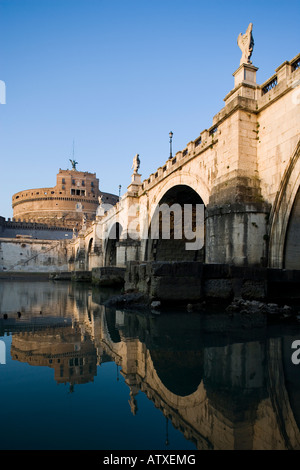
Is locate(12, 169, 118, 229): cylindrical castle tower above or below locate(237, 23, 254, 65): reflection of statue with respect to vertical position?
above

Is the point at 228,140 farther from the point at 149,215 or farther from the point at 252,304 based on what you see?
the point at 149,215

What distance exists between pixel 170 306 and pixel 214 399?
4.92 m

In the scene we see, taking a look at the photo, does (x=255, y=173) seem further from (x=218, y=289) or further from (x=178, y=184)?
(x=178, y=184)

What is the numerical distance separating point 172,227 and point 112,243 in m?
11.8

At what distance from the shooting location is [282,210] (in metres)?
8.32

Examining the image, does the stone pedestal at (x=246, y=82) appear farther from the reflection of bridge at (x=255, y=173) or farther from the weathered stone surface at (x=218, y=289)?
the weathered stone surface at (x=218, y=289)

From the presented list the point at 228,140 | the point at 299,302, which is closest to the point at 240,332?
the point at 299,302

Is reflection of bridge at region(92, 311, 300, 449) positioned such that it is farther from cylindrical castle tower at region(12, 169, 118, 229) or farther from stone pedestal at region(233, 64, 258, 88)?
cylindrical castle tower at region(12, 169, 118, 229)

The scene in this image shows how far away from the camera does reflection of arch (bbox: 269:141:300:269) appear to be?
7.97 m

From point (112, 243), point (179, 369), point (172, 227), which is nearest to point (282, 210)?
point (179, 369)

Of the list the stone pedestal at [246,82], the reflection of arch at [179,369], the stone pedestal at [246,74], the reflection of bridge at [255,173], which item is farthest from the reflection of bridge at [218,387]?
the stone pedestal at [246,74]

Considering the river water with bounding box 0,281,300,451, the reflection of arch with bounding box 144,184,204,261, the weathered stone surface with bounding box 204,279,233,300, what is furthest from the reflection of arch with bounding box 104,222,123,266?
the river water with bounding box 0,281,300,451

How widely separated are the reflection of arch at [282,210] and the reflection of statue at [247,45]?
12.6 ft

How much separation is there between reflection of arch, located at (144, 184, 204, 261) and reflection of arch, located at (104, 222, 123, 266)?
910cm
